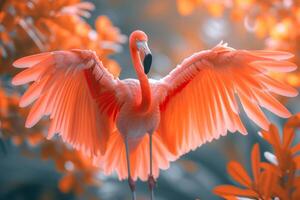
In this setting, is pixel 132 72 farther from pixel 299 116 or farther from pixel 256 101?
pixel 299 116

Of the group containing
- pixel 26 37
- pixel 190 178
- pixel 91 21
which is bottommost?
pixel 190 178

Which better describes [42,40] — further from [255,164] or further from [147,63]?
[255,164]

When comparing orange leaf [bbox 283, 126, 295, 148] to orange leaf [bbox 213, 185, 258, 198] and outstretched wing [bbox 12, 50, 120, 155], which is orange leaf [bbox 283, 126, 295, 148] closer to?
orange leaf [bbox 213, 185, 258, 198]

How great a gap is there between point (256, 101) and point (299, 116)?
0.51 metres

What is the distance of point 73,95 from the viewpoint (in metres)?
2.04

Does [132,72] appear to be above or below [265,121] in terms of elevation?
above

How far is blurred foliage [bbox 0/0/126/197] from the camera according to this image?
2.67 m

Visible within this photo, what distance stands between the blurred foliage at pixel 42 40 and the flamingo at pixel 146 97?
0.71 metres

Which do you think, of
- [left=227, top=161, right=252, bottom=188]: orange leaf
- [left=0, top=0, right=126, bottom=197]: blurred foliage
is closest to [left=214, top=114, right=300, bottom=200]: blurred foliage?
[left=227, top=161, right=252, bottom=188]: orange leaf

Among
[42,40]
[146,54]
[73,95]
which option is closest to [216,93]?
[146,54]

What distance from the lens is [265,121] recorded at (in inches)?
→ 75.4

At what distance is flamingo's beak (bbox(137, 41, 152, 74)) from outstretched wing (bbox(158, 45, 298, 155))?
0.20 metres

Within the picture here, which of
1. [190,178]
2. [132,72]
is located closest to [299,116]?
[132,72]

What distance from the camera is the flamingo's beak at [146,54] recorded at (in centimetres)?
178
